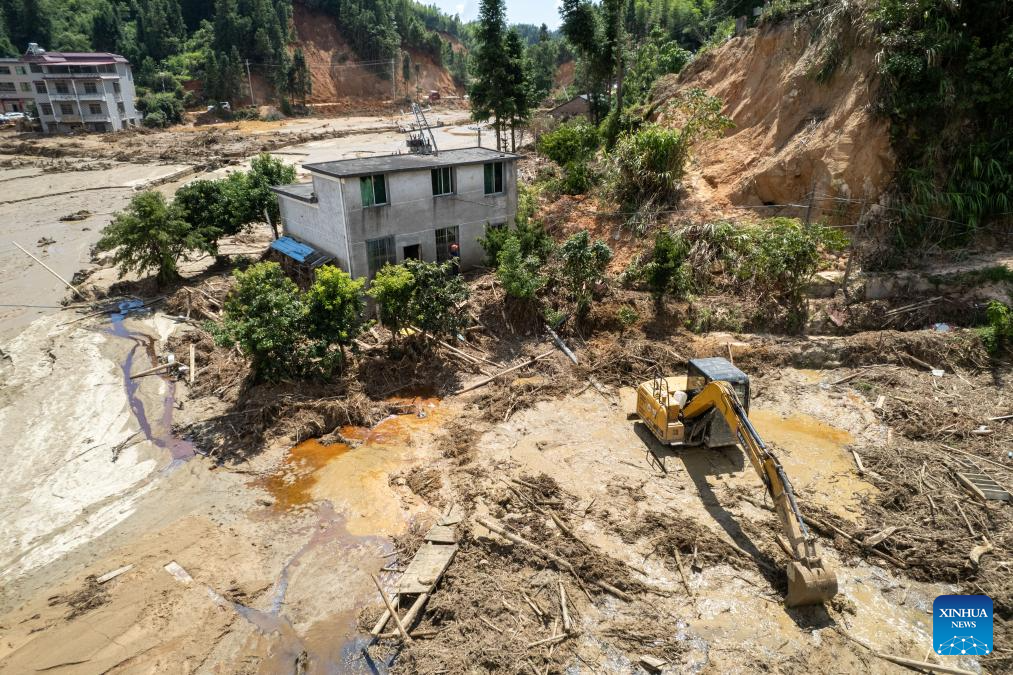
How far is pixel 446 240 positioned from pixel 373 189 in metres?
4.08

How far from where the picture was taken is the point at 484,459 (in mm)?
16062

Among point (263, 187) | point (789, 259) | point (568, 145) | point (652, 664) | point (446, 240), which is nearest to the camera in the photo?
point (652, 664)

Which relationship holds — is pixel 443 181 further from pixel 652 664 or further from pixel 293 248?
pixel 652 664

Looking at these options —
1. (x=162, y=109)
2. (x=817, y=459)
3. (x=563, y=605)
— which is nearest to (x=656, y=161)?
(x=817, y=459)

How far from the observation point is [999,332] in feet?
62.7

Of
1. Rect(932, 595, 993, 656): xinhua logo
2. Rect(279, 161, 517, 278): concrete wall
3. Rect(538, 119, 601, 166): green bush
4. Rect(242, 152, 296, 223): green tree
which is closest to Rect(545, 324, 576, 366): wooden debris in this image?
Rect(279, 161, 517, 278): concrete wall

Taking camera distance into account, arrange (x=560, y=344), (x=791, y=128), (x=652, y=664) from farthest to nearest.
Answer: (x=791, y=128) < (x=560, y=344) < (x=652, y=664)

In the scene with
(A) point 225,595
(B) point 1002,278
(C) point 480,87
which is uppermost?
(C) point 480,87

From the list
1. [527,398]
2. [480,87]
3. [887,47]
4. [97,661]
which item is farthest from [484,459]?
[480,87]

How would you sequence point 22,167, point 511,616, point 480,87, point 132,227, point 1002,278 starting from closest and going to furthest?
point 511,616 → point 1002,278 → point 132,227 → point 480,87 → point 22,167

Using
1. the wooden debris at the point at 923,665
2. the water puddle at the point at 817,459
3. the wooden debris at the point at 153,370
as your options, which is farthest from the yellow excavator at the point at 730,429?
the wooden debris at the point at 153,370

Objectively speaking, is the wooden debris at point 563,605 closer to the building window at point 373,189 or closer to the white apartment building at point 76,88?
the building window at point 373,189

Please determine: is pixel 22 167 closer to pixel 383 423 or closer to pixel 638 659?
pixel 383 423

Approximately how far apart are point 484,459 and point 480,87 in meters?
26.0
